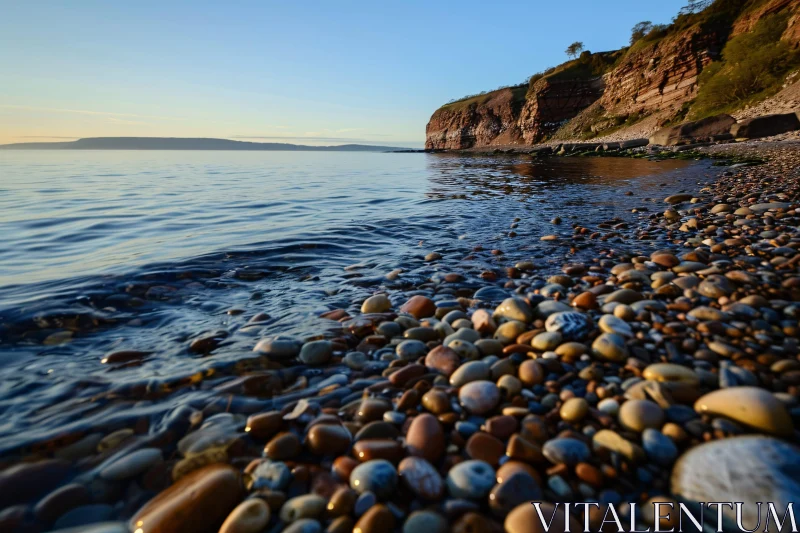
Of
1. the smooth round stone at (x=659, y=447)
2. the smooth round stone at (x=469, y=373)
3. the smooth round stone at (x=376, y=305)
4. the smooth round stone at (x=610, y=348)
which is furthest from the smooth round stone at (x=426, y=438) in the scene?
the smooth round stone at (x=376, y=305)

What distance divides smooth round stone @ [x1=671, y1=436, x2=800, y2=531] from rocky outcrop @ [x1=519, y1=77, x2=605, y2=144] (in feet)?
219

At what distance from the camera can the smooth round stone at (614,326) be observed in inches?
96.0

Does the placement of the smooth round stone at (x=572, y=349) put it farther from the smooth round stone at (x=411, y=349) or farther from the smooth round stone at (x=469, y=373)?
the smooth round stone at (x=411, y=349)

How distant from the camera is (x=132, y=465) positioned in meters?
1.67

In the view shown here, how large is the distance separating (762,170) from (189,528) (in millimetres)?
14009

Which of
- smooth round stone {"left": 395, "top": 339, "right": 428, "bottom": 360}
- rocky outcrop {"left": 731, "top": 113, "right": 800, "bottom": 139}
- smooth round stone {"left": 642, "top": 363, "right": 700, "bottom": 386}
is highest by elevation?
rocky outcrop {"left": 731, "top": 113, "right": 800, "bottom": 139}

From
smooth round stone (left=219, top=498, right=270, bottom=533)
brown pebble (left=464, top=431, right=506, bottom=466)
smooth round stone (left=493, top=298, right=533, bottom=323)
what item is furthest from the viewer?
smooth round stone (left=493, top=298, right=533, bottom=323)

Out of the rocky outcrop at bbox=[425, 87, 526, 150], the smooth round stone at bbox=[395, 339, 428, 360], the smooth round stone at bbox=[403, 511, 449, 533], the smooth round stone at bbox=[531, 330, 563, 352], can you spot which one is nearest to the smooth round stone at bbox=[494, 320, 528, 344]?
the smooth round stone at bbox=[531, 330, 563, 352]

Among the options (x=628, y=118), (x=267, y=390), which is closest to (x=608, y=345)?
(x=267, y=390)

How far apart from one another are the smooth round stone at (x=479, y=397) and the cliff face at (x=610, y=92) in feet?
140

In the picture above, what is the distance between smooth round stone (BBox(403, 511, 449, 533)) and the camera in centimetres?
132

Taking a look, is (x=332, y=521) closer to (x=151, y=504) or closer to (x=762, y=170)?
(x=151, y=504)

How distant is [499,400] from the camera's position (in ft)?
6.41

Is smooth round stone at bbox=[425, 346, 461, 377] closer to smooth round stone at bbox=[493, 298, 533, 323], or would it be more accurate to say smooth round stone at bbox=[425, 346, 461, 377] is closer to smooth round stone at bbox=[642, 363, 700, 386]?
smooth round stone at bbox=[493, 298, 533, 323]
